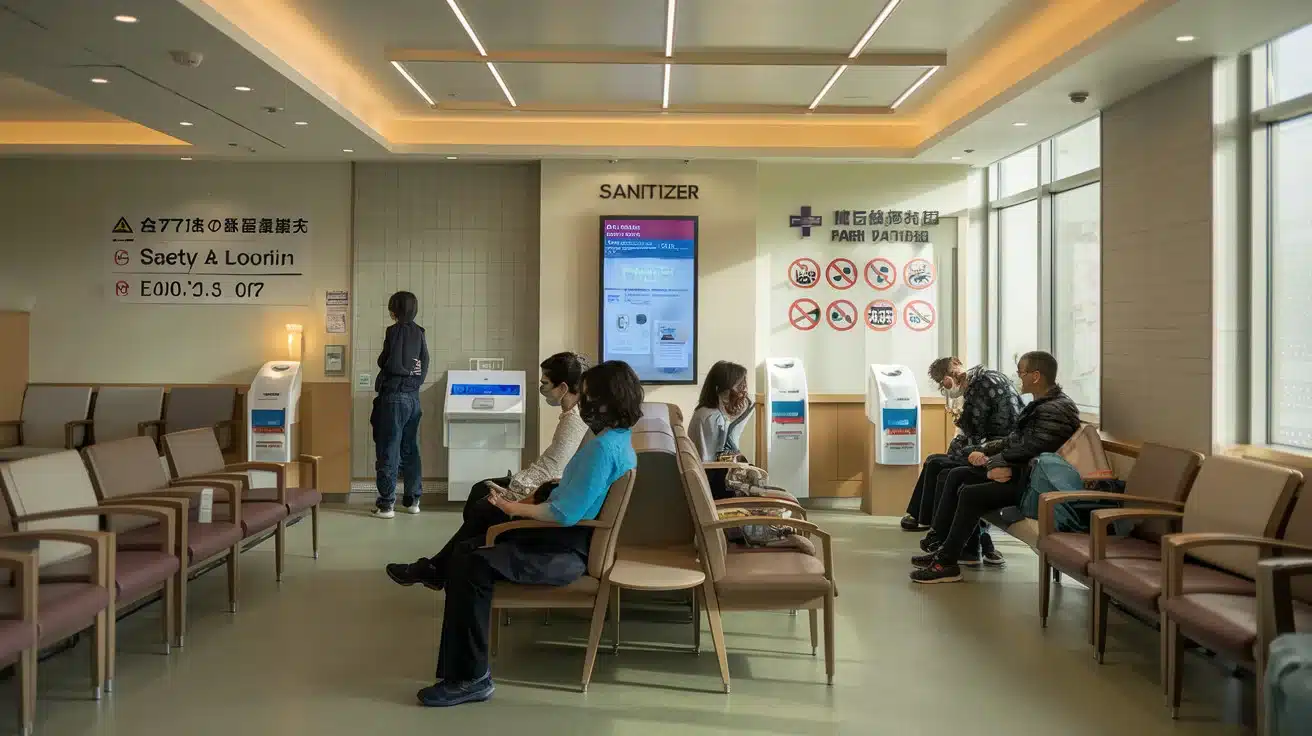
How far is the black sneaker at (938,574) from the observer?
5949 mm

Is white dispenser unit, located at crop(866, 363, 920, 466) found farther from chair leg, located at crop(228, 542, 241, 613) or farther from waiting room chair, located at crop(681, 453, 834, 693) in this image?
chair leg, located at crop(228, 542, 241, 613)

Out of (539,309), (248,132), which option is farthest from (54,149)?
(539,309)

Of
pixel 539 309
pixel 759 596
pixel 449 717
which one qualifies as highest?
pixel 539 309

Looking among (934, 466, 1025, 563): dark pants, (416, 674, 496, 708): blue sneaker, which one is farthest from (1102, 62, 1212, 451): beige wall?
(416, 674, 496, 708): blue sneaker

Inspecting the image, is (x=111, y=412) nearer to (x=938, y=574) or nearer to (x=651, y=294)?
(x=651, y=294)

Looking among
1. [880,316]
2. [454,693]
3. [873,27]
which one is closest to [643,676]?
[454,693]

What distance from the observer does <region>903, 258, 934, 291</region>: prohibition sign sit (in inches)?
352

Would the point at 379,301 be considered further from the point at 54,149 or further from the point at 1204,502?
the point at 1204,502

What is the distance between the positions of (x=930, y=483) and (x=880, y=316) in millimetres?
2301

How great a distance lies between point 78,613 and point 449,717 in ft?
4.60

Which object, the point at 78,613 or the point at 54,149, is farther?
the point at 54,149

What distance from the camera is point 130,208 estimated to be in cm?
883

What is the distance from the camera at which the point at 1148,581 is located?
408cm

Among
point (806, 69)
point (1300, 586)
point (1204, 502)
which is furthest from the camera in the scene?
point (806, 69)
